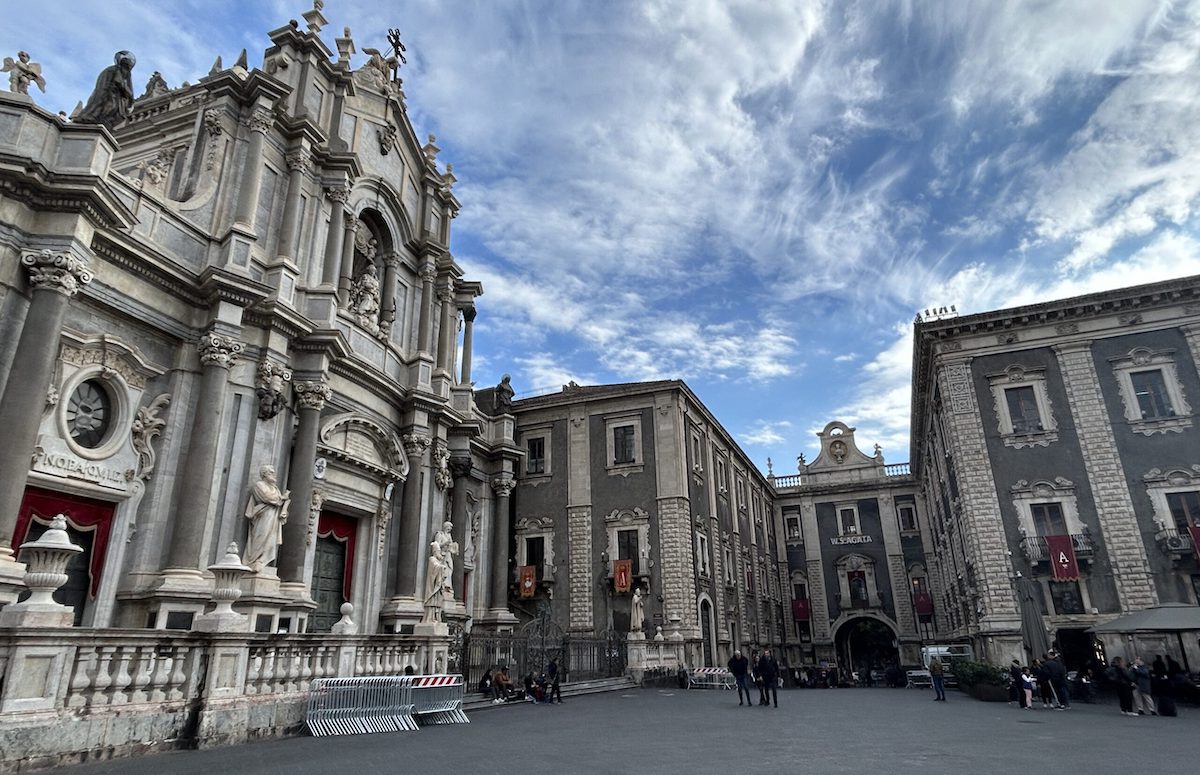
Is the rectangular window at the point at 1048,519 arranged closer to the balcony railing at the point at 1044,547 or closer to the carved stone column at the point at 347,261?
the balcony railing at the point at 1044,547

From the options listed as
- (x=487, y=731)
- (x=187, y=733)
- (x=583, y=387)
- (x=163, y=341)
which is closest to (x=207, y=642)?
(x=187, y=733)

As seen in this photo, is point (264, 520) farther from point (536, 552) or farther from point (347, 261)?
point (536, 552)

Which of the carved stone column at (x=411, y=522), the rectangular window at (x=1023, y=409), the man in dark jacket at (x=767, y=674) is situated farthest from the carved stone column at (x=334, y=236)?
the rectangular window at (x=1023, y=409)

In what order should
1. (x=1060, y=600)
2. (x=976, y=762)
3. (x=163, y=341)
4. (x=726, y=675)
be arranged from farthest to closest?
(x=726, y=675), (x=1060, y=600), (x=163, y=341), (x=976, y=762)

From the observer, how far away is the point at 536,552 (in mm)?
30109

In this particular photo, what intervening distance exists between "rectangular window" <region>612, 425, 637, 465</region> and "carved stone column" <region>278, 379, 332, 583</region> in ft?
50.8

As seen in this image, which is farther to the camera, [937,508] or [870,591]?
[870,591]

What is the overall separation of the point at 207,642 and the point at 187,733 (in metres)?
1.19

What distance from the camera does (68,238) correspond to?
11.7 m

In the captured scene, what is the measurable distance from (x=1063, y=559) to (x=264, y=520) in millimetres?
23354

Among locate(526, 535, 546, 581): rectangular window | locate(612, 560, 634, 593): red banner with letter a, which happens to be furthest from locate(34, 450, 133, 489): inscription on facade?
locate(526, 535, 546, 581): rectangular window

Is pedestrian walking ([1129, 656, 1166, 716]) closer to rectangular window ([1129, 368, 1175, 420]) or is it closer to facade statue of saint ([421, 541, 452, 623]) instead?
rectangular window ([1129, 368, 1175, 420])

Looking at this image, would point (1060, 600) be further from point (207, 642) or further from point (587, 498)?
point (207, 642)

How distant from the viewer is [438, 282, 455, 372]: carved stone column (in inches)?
932
